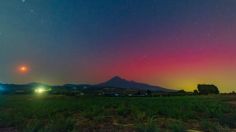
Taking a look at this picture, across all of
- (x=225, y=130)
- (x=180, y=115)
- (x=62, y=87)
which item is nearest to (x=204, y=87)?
(x=62, y=87)

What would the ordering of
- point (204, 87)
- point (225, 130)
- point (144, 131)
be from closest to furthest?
point (144, 131), point (225, 130), point (204, 87)

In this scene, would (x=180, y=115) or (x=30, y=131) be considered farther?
(x=180, y=115)

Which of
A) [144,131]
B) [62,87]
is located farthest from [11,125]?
[62,87]

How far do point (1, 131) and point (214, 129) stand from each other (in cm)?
1142

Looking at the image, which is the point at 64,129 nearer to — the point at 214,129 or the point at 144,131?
the point at 144,131

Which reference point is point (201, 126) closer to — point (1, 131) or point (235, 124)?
point (235, 124)

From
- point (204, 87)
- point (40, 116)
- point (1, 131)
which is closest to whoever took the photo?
point (1, 131)

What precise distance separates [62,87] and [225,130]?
551 ft

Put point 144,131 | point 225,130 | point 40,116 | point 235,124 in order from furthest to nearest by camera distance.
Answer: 1. point 40,116
2. point 235,124
3. point 225,130
4. point 144,131

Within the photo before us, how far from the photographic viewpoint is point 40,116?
2403 cm

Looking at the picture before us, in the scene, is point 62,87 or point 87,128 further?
point 62,87

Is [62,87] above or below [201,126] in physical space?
above

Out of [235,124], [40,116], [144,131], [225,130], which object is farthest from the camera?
[40,116]

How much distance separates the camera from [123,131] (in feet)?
54.1
